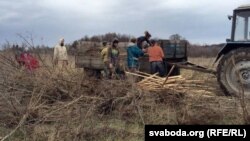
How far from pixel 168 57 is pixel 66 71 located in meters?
4.18

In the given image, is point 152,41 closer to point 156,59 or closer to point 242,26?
point 156,59

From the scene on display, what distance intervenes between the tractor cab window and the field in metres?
1.82

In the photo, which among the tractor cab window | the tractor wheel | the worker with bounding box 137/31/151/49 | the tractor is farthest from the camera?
the worker with bounding box 137/31/151/49

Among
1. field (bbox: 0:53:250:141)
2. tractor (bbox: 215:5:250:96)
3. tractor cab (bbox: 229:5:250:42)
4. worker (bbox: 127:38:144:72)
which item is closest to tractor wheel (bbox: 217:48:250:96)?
tractor (bbox: 215:5:250:96)

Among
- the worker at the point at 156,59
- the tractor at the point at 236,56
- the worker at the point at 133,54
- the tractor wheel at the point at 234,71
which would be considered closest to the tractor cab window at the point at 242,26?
the tractor at the point at 236,56

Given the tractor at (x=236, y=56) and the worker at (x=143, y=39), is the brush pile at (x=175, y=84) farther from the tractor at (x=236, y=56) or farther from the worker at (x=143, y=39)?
the worker at (x=143, y=39)

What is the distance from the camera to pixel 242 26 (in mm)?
11250

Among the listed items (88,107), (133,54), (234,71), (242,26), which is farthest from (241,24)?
(88,107)

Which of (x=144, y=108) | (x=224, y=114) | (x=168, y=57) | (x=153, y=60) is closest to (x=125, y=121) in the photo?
(x=144, y=108)

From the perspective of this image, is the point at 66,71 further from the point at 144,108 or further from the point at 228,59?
Result: the point at 228,59

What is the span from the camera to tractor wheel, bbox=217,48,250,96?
10.9m

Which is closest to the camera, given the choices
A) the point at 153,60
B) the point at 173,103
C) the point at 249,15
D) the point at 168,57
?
the point at 173,103

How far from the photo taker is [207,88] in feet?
35.8

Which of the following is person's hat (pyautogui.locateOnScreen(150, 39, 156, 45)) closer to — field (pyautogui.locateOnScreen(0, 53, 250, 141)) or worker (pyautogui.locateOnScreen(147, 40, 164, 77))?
worker (pyautogui.locateOnScreen(147, 40, 164, 77))
